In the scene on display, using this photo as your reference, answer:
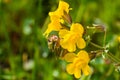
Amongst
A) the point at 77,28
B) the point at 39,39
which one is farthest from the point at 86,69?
the point at 39,39

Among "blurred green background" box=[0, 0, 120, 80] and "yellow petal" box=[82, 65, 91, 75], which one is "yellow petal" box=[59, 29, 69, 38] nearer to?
"yellow petal" box=[82, 65, 91, 75]

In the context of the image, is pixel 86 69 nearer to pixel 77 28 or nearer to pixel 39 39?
pixel 77 28

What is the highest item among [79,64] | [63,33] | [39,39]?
[63,33]

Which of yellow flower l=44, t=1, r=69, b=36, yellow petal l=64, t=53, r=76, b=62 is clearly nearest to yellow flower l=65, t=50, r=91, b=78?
yellow petal l=64, t=53, r=76, b=62

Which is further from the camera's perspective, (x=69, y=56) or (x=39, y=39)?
(x=39, y=39)

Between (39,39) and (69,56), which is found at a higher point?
(69,56)

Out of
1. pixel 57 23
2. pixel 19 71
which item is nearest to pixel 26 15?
pixel 19 71
